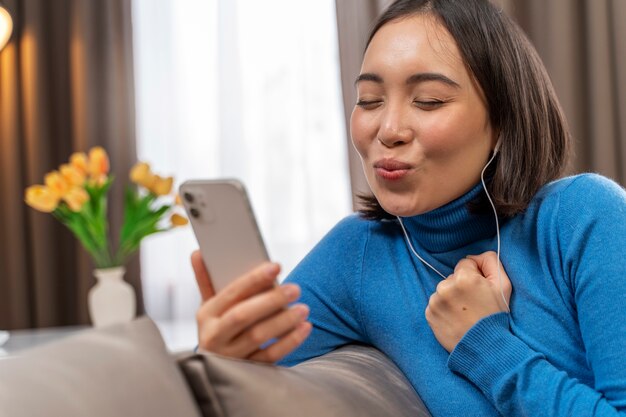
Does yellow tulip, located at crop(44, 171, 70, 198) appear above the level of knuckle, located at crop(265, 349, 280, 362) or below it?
above

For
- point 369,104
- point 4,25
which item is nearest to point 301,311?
point 369,104

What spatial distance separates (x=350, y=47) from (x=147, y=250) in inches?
46.0

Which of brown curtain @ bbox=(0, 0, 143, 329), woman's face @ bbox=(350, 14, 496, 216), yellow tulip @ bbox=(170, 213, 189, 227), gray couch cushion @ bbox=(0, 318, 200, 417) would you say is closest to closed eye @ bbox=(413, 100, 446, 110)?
woman's face @ bbox=(350, 14, 496, 216)

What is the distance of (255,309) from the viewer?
88 cm

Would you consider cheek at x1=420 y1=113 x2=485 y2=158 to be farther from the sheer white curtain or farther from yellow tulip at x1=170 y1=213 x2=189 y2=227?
the sheer white curtain

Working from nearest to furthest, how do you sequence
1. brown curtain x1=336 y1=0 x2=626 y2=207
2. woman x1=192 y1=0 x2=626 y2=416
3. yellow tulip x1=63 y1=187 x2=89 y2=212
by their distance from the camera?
woman x1=192 y1=0 x2=626 y2=416 < brown curtain x1=336 y1=0 x2=626 y2=207 < yellow tulip x1=63 y1=187 x2=89 y2=212

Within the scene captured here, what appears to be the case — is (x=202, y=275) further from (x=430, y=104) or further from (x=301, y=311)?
(x=430, y=104)

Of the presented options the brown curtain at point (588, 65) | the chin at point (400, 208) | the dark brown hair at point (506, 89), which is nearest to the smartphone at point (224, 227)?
the chin at point (400, 208)

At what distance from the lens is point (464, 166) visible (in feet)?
3.91

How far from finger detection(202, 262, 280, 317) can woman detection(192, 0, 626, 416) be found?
0.39 ft

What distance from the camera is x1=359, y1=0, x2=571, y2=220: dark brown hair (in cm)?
118

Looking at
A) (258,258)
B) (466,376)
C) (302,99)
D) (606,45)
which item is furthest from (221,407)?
(302,99)

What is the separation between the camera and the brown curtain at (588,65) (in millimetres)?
2639

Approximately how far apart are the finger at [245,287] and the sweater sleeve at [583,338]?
1.20 ft
